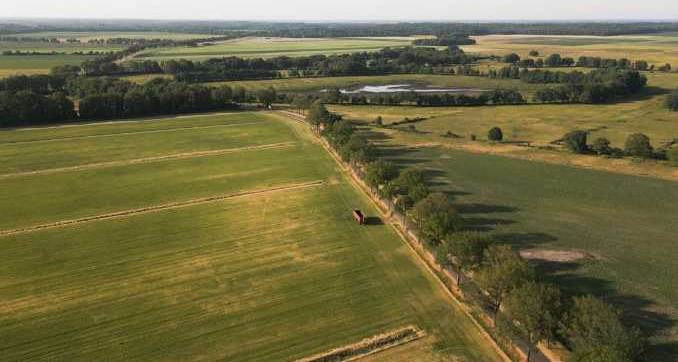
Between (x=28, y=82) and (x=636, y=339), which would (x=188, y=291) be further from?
(x=28, y=82)

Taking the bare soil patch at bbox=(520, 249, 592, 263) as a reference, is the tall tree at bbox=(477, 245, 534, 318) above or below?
above

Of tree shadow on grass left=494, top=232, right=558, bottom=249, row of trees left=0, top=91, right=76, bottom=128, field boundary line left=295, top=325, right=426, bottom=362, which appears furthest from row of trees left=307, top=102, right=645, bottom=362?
row of trees left=0, top=91, right=76, bottom=128

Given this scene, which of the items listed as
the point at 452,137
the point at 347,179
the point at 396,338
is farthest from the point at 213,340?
the point at 452,137

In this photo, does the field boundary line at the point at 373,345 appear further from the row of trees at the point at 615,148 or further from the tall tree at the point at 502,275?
the row of trees at the point at 615,148

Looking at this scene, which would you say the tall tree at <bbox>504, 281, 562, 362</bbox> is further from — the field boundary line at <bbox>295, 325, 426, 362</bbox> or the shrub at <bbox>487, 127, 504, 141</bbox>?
the shrub at <bbox>487, 127, 504, 141</bbox>

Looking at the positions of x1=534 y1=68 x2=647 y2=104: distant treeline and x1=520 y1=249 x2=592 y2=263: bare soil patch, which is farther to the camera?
x1=534 y1=68 x2=647 y2=104: distant treeline

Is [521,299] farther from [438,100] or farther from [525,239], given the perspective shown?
[438,100]

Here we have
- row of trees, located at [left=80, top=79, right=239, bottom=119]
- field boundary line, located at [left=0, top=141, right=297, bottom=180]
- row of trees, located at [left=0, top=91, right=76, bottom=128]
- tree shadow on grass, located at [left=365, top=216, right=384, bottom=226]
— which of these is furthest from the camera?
row of trees, located at [left=80, top=79, right=239, bottom=119]

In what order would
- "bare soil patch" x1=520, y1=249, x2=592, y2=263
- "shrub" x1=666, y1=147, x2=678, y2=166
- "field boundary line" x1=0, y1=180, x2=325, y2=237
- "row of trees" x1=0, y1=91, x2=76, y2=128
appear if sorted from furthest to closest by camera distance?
"row of trees" x1=0, y1=91, x2=76, y2=128 < "shrub" x1=666, y1=147, x2=678, y2=166 < "field boundary line" x1=0, y1=180, x2=325, y2=237 < "bare soil patch" x1=520, y1=249, x2=592, y2=263
